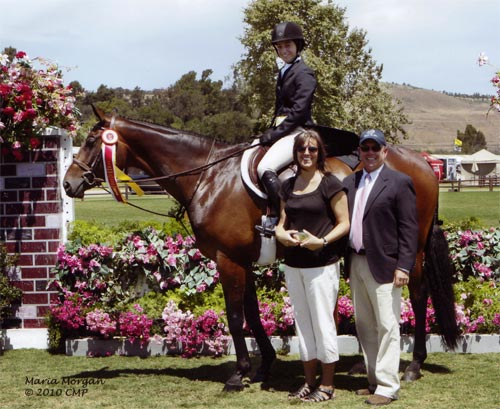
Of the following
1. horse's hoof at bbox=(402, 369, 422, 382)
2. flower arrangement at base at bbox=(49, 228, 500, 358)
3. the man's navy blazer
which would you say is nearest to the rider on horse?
the man's navy blazer

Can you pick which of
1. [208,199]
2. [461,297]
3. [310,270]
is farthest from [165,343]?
[461,297]

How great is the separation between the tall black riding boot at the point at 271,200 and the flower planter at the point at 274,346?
207cm

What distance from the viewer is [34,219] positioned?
27.0 feet

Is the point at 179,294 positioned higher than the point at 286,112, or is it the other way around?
the point at 286,112

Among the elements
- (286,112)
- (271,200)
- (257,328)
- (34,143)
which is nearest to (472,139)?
(34,143)

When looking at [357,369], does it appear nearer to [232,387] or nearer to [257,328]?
[257,328]

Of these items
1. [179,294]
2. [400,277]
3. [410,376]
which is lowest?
[410,376]

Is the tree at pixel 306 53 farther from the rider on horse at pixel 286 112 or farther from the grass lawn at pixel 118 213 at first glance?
the rider on horse at pixel 286 112

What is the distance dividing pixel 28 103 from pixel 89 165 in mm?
1842

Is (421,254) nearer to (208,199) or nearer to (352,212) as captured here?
(352,212)

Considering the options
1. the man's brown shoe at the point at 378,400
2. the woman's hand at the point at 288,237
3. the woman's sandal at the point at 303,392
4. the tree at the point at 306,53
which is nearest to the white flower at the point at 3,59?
the woman's hand at the point at 288,237

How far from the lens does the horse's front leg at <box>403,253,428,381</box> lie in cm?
659

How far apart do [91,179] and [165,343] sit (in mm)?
2212

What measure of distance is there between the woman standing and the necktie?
0.10 meters
